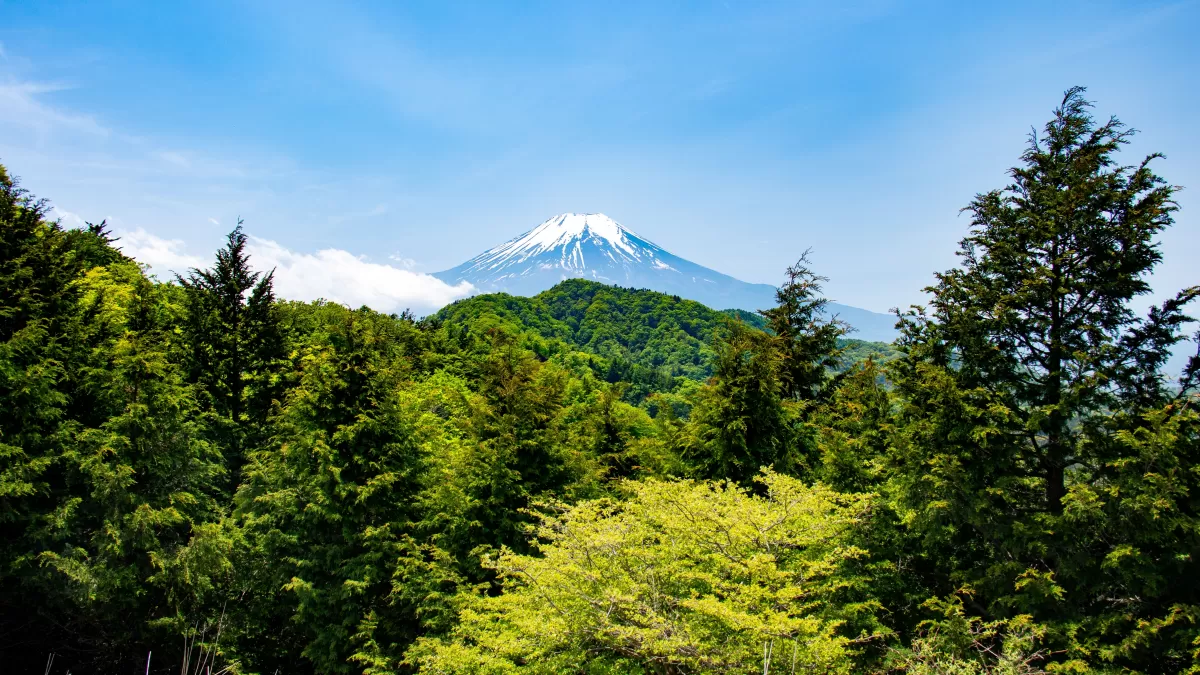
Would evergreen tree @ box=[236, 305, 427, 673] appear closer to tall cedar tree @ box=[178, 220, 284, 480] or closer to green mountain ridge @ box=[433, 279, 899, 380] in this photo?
tall cedar tree @ box=[178, 220, 284, 480]

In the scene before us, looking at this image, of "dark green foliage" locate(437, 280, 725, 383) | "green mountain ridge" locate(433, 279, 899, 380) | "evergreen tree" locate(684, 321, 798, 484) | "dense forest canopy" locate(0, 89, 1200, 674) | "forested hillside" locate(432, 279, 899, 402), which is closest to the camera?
"dense forest canopy" locate(0, 89, 1200, 674)

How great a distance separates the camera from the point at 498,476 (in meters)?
14.6

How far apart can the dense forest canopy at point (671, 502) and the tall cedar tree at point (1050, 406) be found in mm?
57

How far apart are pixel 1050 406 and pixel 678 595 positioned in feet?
Answer: 24.2

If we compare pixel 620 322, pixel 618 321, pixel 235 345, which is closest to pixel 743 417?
pixel 235 345

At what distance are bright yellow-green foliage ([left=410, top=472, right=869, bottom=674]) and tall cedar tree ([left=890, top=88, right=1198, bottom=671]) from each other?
215 cm

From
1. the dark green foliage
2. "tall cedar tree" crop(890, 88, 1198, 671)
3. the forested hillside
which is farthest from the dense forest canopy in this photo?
the dark green foliage

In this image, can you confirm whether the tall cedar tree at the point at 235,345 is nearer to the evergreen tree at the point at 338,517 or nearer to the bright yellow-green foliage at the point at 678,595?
the evergreen tree at the point at 338,517

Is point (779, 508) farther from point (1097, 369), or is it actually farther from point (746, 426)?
point (1097, 369)

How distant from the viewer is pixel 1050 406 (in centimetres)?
1055

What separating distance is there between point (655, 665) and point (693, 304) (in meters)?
104

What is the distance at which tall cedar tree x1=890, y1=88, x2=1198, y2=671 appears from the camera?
9797 millimetres

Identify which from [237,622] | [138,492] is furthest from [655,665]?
[138,492]

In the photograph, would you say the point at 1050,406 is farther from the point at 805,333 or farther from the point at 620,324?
the point at 620,324
